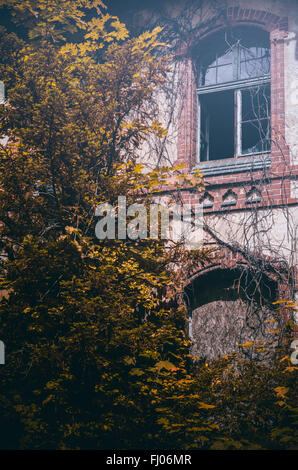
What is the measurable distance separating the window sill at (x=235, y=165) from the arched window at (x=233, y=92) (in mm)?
161

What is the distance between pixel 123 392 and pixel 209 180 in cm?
346

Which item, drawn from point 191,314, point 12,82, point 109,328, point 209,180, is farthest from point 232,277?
point 12,82

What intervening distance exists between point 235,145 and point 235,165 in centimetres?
45

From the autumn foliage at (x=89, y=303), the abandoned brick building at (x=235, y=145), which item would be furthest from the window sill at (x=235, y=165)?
the autumn foliage at (x=89, y=303)

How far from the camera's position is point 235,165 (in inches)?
302

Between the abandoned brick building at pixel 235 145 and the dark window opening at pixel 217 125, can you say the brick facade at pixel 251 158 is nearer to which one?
the abandoned brick building at pixel 235 145

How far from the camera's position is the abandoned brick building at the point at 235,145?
6.93m

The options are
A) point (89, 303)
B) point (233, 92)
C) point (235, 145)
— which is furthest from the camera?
point (233, 92)

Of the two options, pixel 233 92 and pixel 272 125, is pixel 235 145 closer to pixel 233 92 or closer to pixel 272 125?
pixel 272 125

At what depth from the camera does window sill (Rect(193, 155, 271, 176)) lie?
24.2 ft

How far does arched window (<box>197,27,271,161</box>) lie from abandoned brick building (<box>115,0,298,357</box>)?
16 millimetres

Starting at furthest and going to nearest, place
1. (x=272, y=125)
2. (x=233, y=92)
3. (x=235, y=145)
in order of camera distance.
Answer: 1. (x=233, y=92)
2. (x=235, y=145)
3. (x=272, y=125)

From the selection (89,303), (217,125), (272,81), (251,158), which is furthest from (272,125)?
(89,303)
